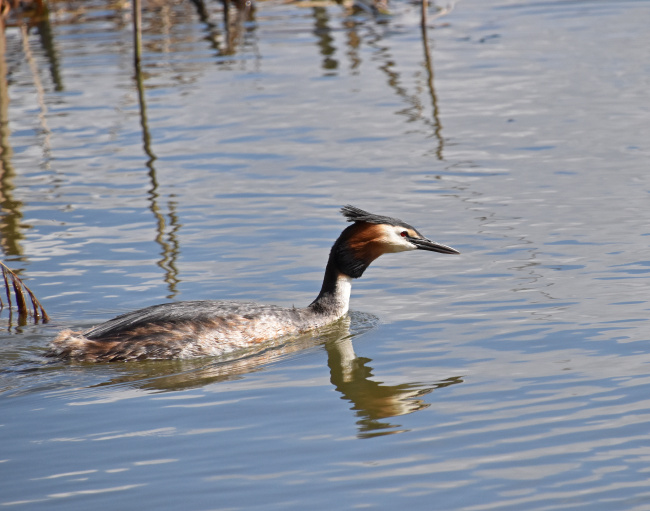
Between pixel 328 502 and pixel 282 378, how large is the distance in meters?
1.98

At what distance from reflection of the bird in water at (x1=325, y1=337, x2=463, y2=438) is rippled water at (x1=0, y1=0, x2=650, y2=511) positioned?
1.0 inches

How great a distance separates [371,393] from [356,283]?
2597 millimetres

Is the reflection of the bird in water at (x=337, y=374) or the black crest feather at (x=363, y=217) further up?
the black crest feather at (x=363, y=217)

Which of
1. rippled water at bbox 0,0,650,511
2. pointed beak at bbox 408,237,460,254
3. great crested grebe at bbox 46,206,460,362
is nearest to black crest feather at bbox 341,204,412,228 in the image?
great crested grebe at bbox 46,206,460,362

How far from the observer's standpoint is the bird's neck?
8.53m

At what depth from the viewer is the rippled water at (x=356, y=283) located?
5711 millimetres

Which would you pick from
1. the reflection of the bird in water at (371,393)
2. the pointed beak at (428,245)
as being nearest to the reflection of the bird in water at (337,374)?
the reflection of the bird in water at (371,393)

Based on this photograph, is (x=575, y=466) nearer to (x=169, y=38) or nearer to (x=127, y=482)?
(x=127, y=482)

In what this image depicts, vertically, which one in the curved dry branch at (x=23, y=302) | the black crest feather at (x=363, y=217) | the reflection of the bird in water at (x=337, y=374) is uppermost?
the black crest feather at (x=363, y=217)

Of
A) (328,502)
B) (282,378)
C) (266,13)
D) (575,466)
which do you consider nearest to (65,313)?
(282,378)

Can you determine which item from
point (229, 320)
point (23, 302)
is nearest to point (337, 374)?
point (229, 320)

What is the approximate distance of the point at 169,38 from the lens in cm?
2161

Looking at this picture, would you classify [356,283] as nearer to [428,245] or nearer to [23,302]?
[428,245]

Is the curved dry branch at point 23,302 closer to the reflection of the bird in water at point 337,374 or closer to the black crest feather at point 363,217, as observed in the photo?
the reflection of the bird in water at point 337,374
